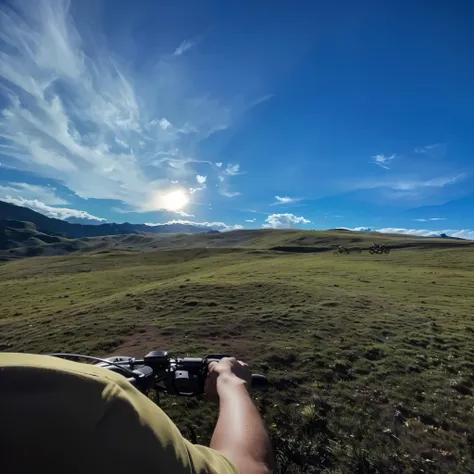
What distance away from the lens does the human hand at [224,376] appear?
124 inches

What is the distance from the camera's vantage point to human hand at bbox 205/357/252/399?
315 cm

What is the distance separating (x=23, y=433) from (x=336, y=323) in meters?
17.9

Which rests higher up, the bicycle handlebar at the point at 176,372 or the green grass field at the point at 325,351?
the bicycle handlebar at the point at 176,372

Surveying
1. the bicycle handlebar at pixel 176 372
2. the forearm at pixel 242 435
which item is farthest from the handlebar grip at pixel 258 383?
the forearm at pixel 242 435

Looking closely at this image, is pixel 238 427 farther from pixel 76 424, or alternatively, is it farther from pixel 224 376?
pixel 76 424

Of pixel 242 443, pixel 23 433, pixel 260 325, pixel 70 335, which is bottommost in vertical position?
pixel 70 335

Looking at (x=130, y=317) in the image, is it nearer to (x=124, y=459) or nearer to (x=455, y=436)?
(x=455, y=436)

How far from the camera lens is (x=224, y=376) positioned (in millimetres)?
3227

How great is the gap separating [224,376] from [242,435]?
0.71m

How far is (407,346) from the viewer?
14.4m

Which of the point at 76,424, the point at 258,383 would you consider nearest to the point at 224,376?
the point at 258,383

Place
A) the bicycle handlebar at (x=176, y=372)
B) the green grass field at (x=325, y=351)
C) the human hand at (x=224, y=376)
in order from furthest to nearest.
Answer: the green grass field at (x=325, y=351) < the bicycle handlebar at (x=176, y=372) < the human hand at (x=224, y=376)

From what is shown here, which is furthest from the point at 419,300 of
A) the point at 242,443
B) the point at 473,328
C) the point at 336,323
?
the point at 242,443

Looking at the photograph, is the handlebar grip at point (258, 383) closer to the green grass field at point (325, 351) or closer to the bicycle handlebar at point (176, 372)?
the bicycle handlebar at point (176, 372)
